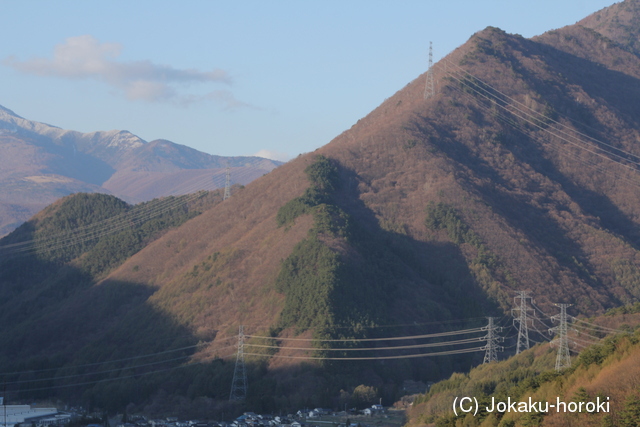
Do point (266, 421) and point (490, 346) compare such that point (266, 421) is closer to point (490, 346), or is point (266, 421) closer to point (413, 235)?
point (490, 346)

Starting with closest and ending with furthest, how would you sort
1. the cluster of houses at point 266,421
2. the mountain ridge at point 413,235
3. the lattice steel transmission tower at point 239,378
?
the cluster of houses at point 266,421, the lattice steel transmission tower at point 239,378, the mountain ridge at point 413,235

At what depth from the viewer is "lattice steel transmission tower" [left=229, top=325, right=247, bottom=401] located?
→ 83625mm

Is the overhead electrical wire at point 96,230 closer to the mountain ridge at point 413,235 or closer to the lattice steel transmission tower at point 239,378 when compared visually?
the mountain ridge at point 413,235

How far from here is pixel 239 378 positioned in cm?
8544

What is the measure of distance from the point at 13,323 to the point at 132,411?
44755mm

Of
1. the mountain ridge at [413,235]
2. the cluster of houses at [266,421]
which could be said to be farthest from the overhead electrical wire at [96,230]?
the cluster of houses at [266,421]

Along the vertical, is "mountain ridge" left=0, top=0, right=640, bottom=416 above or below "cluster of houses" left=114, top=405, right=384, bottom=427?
above

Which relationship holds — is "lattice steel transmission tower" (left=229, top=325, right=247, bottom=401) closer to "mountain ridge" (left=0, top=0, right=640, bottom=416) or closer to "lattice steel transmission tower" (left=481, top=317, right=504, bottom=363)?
"mountain ridge" (left=0, top=0, right=640, bottom=416)

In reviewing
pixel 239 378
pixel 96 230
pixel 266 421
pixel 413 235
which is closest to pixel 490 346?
pixel 266 421

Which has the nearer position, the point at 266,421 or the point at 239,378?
the point at 266,421

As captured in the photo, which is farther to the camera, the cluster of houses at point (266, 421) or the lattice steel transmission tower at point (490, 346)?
the lattice steel transmission tower at point (490, 346)

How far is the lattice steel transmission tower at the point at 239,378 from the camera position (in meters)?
83.6

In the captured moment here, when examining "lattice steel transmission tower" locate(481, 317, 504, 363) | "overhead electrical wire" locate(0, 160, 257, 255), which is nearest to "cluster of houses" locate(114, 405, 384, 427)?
"lattice steel transmission tower" locate(481, 317, 504, 363)

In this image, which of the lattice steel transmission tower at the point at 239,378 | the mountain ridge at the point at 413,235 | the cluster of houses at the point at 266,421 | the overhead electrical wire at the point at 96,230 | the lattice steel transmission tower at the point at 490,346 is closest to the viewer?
the cluster of houses at the point at 266,421
